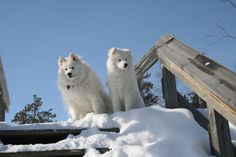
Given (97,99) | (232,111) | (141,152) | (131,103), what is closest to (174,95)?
(131,103)

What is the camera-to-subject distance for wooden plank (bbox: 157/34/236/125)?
2566 millimetres

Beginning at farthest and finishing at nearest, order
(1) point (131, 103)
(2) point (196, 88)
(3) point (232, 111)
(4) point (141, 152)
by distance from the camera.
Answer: (1) point (131, 103)
(2) point (196, 88)
(4) point (141, 152)
(3) point (232, 111)

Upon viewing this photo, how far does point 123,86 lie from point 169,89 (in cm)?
93

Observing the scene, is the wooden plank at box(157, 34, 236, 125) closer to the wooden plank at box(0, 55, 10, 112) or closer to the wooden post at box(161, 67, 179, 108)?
the wooden post at box(161, 67, 179, 108)

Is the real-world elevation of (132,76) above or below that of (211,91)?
above

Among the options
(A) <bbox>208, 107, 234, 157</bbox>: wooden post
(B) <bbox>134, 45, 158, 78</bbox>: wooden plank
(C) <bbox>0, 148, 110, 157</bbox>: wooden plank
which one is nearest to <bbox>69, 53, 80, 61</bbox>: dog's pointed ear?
(B) <bbox>134, 45, 158, 78</bbox>: wooden plank

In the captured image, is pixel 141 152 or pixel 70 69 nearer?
pixel 141 152

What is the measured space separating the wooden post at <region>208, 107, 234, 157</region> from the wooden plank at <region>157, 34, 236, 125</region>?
231 millimetres

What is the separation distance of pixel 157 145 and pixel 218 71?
2.60 feet

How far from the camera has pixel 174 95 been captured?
4648 millimetres

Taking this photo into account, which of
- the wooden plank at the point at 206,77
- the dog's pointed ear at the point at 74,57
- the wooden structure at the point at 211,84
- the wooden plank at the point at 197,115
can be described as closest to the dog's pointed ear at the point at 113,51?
the dog's pointed ear at the point at 74,57

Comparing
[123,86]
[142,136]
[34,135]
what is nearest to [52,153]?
[34,135]

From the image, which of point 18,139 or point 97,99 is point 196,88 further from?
point 97,99

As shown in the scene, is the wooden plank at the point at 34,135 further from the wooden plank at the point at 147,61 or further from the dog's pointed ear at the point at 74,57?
the dog's pointed ear at the point at 74,57
